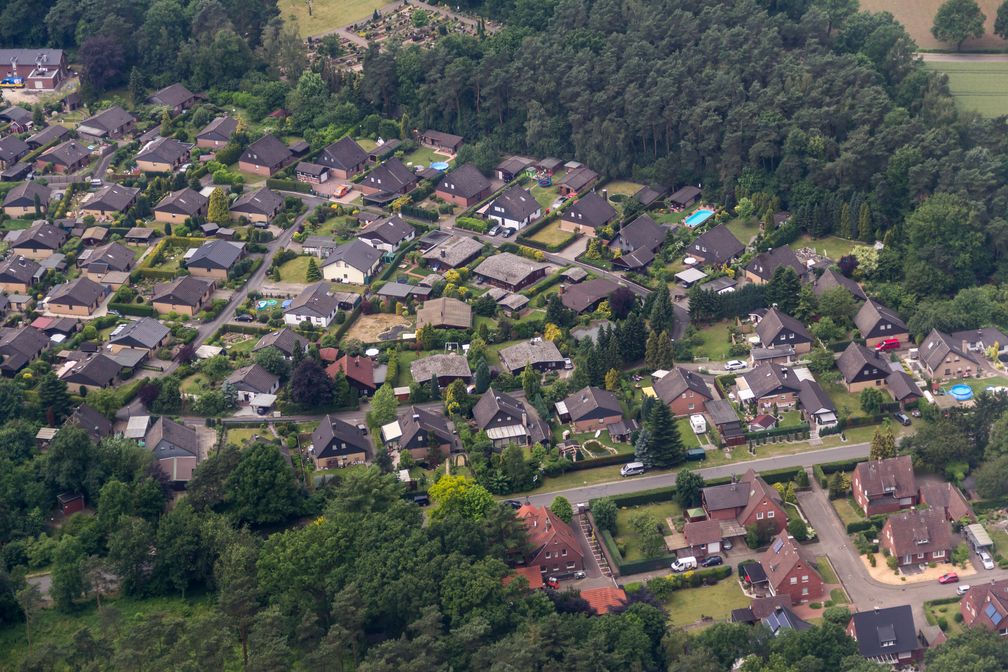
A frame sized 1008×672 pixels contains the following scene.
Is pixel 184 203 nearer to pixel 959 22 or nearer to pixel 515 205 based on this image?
pixel 515 205

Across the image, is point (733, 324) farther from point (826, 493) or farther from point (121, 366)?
point (121, 366)

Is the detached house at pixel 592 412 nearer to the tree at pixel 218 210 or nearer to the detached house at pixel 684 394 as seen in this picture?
the detached house at pixel 684 394

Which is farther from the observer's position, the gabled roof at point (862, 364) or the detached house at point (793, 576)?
the gabled roof at point (862, 364)

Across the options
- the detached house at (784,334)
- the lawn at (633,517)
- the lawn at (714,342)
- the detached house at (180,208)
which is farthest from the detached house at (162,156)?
the lawn at (633,517)

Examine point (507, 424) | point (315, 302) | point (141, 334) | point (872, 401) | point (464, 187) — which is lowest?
point (507, 424)

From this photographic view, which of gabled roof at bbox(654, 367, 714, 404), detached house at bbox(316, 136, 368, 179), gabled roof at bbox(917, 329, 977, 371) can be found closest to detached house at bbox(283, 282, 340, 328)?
detached house at bbox(316, 136, 368, 179)

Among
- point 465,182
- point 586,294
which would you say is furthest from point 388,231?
point 586,294
